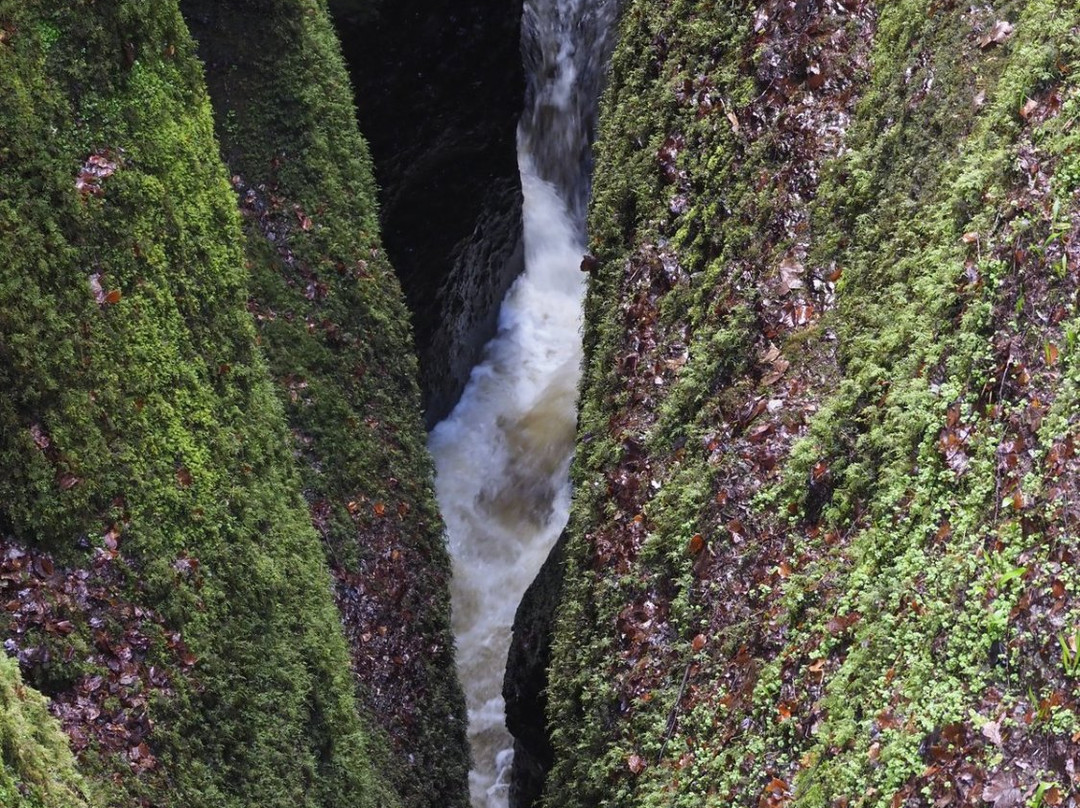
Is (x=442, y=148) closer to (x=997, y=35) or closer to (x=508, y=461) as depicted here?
(x=508, y=461)

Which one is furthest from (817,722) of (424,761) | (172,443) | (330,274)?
(330,274)

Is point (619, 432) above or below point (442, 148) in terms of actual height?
below

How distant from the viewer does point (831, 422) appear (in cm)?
480

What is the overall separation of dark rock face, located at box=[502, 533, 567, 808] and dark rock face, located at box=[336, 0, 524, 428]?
4.49m

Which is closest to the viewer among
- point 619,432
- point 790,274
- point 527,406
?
point 790,274

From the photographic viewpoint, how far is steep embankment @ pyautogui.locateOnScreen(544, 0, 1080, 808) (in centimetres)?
367

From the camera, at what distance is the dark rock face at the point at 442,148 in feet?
34.6

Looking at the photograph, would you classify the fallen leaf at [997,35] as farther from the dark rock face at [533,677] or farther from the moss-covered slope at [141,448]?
the moss-covered slope at [141,448]

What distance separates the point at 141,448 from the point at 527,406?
786cm

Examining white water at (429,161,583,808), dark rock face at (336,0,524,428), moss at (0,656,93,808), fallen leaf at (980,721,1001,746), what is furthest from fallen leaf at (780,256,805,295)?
dark rock face at (336,0,524,428)

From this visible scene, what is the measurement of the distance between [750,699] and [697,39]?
446 cm

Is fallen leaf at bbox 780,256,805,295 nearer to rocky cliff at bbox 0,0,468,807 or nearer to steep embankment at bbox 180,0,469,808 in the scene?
rocky cliff at bbox 0,0,468,807

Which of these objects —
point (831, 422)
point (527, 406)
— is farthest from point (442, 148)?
point (831, 422)

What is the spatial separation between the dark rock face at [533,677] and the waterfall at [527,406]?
1.53 metres
